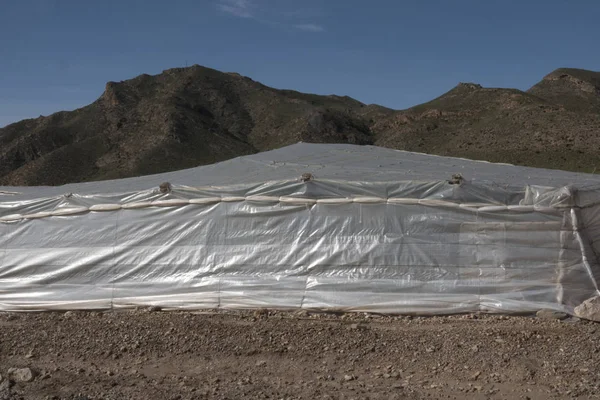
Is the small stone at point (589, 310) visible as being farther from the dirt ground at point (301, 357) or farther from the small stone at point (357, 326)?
the small stone at point (357, 326)

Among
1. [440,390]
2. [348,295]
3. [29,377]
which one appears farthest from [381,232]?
[29,377]

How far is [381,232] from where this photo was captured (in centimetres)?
661

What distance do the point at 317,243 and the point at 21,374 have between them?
299 centimetres

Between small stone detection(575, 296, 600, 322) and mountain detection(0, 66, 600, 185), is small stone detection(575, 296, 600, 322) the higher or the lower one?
the lower one

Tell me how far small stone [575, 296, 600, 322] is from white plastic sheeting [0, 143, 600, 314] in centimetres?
14

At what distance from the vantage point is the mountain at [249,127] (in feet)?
118

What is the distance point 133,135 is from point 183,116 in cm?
402

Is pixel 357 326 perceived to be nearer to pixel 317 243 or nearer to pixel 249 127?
pixel 317 243

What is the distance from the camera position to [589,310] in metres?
5.93

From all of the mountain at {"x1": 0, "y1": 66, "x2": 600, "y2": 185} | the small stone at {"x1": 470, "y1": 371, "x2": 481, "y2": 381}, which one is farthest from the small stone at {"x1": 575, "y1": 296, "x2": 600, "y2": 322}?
the mountain at {"x1": 0, "y1": 66, "x2": 600, "y2": 185}

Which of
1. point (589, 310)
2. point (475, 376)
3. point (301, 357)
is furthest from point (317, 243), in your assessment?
point (589, 310)

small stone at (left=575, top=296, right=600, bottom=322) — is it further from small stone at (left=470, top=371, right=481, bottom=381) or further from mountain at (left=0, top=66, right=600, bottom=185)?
mountain at (left=0, top=66, right=600, bottom=185)

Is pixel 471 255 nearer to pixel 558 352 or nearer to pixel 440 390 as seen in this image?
pixel 558 352

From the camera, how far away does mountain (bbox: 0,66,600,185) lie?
36.1 metres
